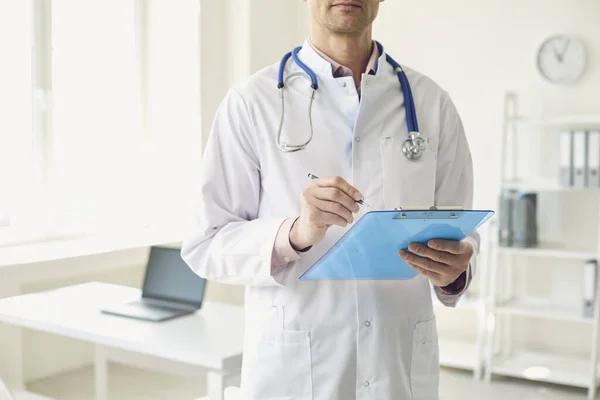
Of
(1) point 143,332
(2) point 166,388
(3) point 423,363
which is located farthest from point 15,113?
(3) point 423,363

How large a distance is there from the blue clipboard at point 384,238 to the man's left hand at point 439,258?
0.01 meters

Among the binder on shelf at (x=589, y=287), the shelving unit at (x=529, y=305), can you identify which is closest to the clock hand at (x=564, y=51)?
the shelving unit at (x=529, y=305)

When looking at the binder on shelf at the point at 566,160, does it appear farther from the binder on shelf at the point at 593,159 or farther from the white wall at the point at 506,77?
the white wall at the point at 506,77

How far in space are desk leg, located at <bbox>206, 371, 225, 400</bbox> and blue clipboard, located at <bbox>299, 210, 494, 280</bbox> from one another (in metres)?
0.80

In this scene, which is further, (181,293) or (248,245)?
(181,293)

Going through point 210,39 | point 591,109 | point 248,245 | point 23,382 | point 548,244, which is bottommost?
point 23,382

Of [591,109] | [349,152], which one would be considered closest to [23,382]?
[349,152]

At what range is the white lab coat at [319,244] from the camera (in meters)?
1.31

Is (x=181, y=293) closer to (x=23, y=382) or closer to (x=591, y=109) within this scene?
(x=23, y=382)

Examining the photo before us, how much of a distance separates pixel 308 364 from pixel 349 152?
0.39 meters

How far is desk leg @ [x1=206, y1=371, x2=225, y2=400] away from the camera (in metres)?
1.94

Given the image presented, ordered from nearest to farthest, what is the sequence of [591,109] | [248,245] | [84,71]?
[248,245] → [591,109] → [84,71]

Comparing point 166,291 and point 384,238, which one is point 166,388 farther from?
point 384,238

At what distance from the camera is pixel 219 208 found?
1336mm
